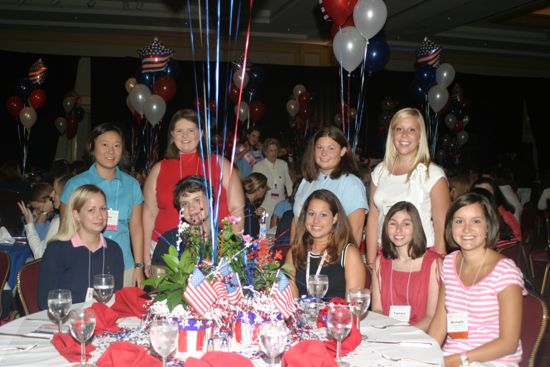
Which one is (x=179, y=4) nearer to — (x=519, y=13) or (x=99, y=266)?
(x=519, y=13)

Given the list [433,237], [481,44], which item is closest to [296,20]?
[481,44]

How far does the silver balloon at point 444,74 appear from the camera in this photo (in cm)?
897

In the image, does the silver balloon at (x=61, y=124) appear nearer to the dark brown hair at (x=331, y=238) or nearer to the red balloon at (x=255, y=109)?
the red balloon at (x=255, y=109)

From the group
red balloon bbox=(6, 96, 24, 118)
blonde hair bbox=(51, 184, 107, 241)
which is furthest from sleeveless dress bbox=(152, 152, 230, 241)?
red balloon bbox=(6, 96, 24, 118)

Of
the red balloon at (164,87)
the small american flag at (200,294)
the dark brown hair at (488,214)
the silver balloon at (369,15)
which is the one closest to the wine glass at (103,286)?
the small american flag at (200,294)

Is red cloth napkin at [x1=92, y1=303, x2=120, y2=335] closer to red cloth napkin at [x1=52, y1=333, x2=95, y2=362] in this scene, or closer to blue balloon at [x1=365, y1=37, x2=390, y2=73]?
red cloth napkin at [x1=52, y1=333, x2=95, y2=362]

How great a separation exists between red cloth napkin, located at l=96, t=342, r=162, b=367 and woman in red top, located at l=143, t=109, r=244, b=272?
6.04ft

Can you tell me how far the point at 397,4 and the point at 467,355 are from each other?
814 centimetres

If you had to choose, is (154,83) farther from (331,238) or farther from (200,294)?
(200,294)

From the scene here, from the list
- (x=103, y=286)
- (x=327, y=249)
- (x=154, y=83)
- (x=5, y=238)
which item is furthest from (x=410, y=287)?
(x=154, y=83)

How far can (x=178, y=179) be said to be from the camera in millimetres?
3797

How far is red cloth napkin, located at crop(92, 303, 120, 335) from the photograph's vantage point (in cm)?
231

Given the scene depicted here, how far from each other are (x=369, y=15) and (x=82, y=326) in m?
4.68

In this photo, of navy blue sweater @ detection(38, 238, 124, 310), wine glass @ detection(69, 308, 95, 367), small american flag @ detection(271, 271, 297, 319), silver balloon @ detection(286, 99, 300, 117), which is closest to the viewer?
wine glass @ detection(69, 308, 95, 367)
